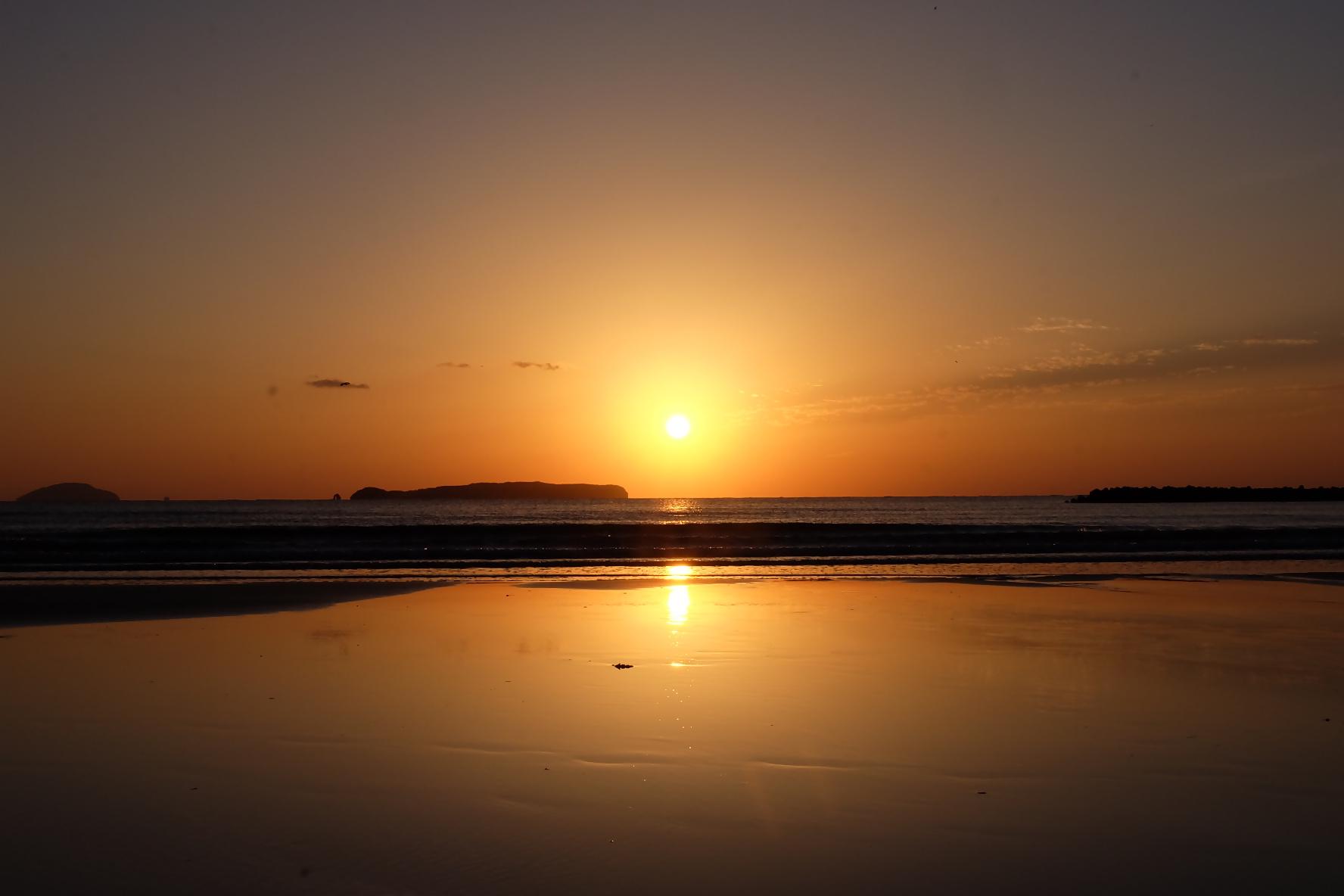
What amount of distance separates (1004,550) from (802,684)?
29.4m

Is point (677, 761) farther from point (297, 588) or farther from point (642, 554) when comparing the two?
point (642, 554)

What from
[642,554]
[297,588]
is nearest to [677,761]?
[297,588]

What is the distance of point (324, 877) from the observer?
5059mm

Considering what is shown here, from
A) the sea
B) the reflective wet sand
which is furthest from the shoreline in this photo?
the reflective wet sand

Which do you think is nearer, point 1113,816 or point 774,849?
point 774,849

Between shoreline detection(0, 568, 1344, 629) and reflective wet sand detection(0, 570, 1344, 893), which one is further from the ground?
shoreline detection(0, 568, 1344, 629)

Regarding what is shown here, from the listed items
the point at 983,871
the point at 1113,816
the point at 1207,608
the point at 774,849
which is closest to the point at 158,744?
A: the point at 774,849

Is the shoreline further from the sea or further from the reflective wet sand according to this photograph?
the reflective wet sand

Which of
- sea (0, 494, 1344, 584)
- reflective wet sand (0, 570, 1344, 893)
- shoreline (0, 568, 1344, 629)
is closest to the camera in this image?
reflective wet sand (0, 570, 1344, 893)

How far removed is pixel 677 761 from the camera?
713 centimetres

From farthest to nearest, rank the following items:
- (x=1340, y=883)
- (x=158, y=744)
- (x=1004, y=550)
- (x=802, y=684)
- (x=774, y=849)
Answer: (x=1004, y=550) → (x=802, y=684) → (x=158, y=744) → (x=774, y=849) → (x=1340, y=883)

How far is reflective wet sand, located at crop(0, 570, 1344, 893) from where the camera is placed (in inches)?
205

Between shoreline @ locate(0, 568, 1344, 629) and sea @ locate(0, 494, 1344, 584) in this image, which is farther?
sea @ locate(0, 494, 1344, 584)

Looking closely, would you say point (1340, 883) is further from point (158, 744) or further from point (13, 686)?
point (13, 686)
